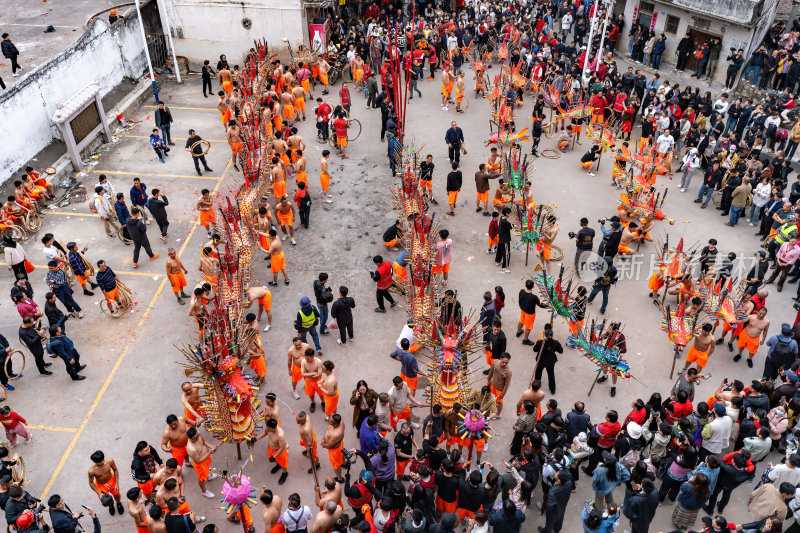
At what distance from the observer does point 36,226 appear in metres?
15.3

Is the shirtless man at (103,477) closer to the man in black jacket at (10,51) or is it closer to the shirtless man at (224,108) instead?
the shirtless man at (224,108)

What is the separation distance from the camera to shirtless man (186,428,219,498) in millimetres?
8907

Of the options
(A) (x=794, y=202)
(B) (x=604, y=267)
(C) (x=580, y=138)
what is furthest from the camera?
(C) (x=580, y=138)

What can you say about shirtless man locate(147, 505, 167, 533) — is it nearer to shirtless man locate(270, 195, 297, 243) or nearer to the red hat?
the red hat

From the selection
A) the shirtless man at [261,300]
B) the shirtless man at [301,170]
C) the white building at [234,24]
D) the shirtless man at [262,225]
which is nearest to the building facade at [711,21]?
the white building at [234,24]

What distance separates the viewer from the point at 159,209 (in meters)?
14.4

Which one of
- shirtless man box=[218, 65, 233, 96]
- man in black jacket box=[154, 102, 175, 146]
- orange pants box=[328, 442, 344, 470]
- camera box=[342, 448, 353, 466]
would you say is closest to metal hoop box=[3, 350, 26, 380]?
orange pants box=[328, 442, 344, 470]

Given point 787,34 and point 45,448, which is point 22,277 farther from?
point 787,34

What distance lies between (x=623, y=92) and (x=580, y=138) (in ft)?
7.49

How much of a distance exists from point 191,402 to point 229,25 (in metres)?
17.5

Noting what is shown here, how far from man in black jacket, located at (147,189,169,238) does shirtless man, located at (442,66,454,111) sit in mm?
10491

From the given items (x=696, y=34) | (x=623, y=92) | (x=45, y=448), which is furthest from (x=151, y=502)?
(x=696, y=34)

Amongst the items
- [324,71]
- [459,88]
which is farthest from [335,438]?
[324,71]

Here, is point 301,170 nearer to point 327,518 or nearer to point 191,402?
point 191,402
